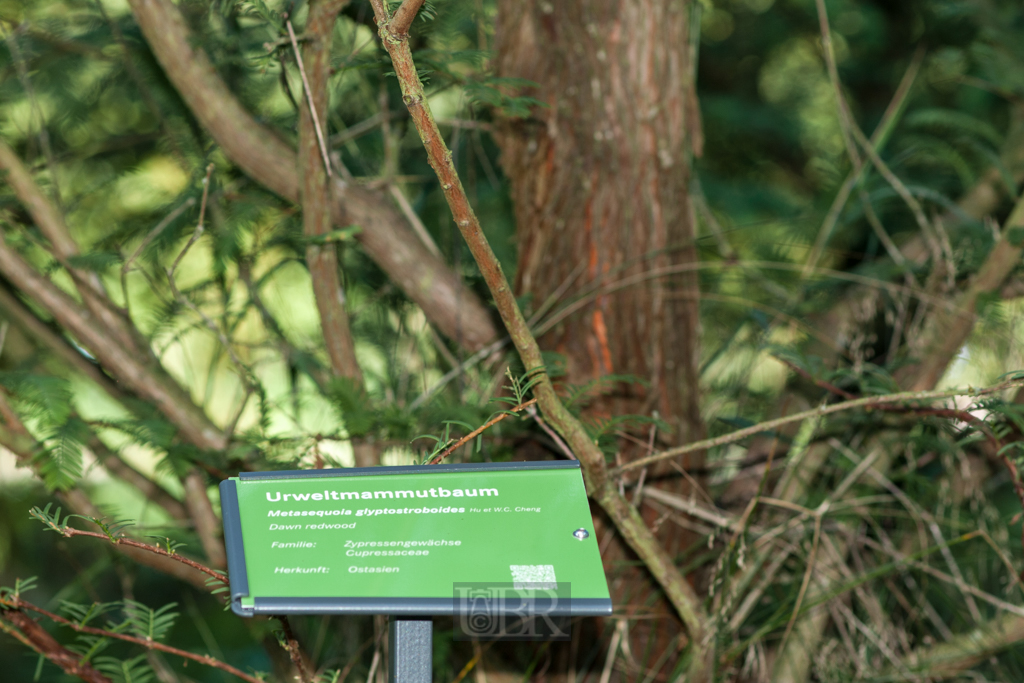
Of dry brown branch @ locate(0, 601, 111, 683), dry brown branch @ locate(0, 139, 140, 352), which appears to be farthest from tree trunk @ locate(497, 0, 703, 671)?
dry brown branch @ locate(0, 601, 111, 683)

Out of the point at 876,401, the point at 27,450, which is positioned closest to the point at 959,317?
the point at 876,401

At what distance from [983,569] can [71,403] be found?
1694mm

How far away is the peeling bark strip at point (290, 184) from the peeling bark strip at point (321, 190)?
0.10m

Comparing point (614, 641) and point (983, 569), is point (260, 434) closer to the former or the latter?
point (614, 641)

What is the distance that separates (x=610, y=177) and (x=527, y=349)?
25.2 inches

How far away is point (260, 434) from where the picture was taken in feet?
4.19

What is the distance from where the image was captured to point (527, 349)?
2.94ft

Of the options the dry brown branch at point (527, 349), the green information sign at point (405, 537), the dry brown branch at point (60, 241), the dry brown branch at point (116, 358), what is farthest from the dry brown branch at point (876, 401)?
the dry brown branch at point (60, 241)

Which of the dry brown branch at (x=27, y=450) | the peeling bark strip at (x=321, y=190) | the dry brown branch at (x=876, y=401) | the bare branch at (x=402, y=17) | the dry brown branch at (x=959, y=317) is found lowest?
the dry brown branch at (x=876, y=401)

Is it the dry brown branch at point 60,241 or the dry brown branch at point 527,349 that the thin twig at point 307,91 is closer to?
the dry brown branch at point 527,349

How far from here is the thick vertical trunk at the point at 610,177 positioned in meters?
1.42

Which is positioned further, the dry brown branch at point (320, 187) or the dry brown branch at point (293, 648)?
the dry brown branch at point (320, 187)

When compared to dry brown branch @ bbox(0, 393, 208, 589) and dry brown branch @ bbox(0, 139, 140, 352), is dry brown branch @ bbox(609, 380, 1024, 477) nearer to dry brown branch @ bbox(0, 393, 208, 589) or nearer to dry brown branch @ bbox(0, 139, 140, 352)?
dry brown branch @ bbox(0, 393, 208, 589)

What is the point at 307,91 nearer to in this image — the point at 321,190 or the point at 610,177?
the point at 321,190
